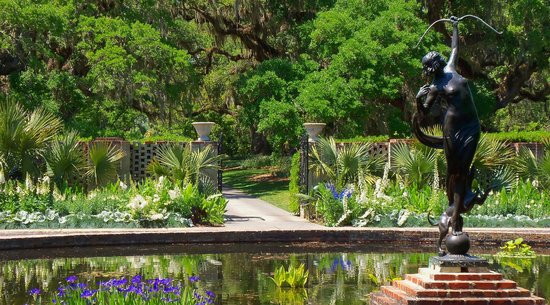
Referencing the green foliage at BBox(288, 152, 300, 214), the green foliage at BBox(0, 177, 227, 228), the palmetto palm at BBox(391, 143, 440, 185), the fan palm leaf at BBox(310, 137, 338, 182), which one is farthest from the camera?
the green foliage at BBox(288, 152, 300, 214)

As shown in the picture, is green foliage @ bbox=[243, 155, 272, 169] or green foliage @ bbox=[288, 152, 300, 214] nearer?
green foliage @ bbox=[288, 152, 300, 214]

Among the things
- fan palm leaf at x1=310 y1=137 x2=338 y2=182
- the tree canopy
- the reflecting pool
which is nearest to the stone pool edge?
the reflecting pool

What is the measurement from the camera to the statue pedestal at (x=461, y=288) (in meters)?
9.04

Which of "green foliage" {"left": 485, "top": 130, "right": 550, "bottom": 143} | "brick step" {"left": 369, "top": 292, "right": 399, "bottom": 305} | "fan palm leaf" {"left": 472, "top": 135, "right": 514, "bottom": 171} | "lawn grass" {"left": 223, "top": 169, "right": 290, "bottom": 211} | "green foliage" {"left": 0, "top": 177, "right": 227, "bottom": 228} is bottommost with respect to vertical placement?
"brick step" {"left": 369, "top": 292, "right": 399, "bottom": 305}

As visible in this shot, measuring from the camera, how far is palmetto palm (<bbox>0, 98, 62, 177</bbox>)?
719 inches

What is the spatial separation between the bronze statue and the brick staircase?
0.35 meters

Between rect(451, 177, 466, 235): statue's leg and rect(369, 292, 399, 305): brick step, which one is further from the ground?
rect(451, 177, 466, 235): statue's leg

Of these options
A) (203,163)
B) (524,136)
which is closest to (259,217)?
(203,163)

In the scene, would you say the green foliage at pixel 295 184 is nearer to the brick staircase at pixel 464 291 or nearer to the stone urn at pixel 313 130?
the stone urn at pixel 313 130

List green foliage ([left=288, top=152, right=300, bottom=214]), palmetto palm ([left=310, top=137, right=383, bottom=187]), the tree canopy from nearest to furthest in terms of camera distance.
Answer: palmetto palm ([left=310, top=137, right=383, bottom=187])
green foliage ([left=288, top=152, right=300, bottom=214])
the tree canopy

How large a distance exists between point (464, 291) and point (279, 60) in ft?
76.2

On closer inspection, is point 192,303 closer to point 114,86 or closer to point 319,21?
point 114,86

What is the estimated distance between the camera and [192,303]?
7.63 m

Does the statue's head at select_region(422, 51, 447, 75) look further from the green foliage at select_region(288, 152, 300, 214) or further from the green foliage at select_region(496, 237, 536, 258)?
the green foliage at select_region(288, 152, 300, 214)
